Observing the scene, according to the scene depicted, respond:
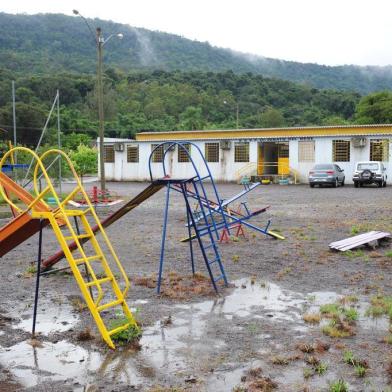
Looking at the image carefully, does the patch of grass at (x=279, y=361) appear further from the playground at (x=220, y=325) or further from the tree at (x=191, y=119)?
the tree at (x=191, y=119)

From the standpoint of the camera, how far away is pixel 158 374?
467 centimetres

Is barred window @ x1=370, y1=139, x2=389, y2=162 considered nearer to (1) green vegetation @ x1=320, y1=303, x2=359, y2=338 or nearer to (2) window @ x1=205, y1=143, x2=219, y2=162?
(2) window @ x1=205, y1=143, x2=219, y2=162

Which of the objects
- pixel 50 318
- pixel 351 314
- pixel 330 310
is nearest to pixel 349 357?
pixel 351 314

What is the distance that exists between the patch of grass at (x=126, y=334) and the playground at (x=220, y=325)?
86 millimetres

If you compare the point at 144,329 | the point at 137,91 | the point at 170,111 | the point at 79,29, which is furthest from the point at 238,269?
the point at 79,29

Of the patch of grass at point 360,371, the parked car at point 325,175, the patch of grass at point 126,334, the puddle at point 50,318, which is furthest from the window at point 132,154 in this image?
the patch of grass at point 360,371

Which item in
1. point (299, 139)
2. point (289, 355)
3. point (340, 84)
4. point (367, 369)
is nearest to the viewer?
point (367, 369)

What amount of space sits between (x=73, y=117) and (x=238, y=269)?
61.0 meters

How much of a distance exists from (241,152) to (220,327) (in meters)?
30.1

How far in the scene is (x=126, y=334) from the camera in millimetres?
5523

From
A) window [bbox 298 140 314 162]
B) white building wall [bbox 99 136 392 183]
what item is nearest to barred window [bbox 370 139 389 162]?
white building wall [bbox 99 136 392 183]

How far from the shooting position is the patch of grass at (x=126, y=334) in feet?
17.9

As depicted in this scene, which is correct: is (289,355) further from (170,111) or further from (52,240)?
(170,111)

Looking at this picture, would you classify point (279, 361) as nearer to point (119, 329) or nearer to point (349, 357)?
point (349, 357)
